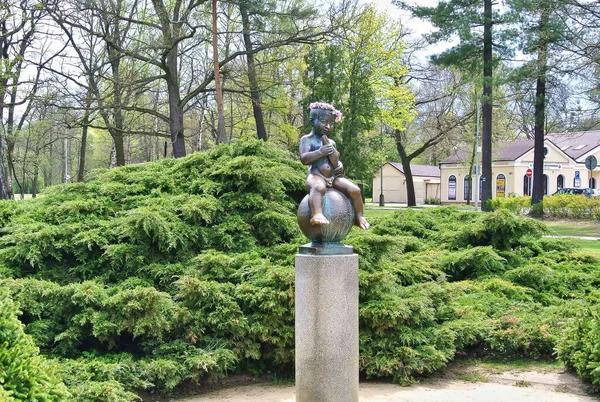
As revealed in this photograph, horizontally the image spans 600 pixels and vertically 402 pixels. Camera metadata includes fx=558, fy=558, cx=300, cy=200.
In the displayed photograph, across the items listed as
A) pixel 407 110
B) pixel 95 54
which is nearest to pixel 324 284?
pixel 95 54

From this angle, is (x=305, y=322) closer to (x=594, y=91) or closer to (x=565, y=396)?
(x=565, y=396)

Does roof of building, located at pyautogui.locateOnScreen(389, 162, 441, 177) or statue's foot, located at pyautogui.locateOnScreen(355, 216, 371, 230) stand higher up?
roof of building, located at pyautogui.locateOnScreen(389, 162, 441, 177)

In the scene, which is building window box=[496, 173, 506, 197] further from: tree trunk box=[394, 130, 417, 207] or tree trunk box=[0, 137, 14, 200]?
tree trunk box=[0, 137, 14, 200]

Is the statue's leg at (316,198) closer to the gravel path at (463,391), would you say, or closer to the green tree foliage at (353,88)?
the gravel path at (463,391)

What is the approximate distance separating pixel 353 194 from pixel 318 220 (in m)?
0.57

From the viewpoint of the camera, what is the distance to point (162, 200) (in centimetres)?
791

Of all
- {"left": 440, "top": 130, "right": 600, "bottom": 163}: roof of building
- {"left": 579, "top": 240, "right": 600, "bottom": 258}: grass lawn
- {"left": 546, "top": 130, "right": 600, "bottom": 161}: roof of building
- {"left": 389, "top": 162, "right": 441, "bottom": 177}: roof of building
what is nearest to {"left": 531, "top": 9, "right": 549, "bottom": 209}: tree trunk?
{"left": 579, "top": 240, "right": 600, "bottom": 258}: grass lawn

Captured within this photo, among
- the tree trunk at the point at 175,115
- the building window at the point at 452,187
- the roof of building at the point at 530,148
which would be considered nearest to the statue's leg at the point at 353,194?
the tree trunk at the point at 175,115

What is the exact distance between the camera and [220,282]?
674 cm

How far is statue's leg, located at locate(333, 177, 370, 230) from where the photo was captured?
502 cm

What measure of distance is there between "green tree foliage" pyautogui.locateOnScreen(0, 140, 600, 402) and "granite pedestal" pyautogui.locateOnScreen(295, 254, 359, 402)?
4.65ft

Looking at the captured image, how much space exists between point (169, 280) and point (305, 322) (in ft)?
8.87

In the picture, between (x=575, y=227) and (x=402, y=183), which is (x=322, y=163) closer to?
(x=575, y=227)

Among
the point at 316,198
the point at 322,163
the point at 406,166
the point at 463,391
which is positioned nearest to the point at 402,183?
the point at 406,166
